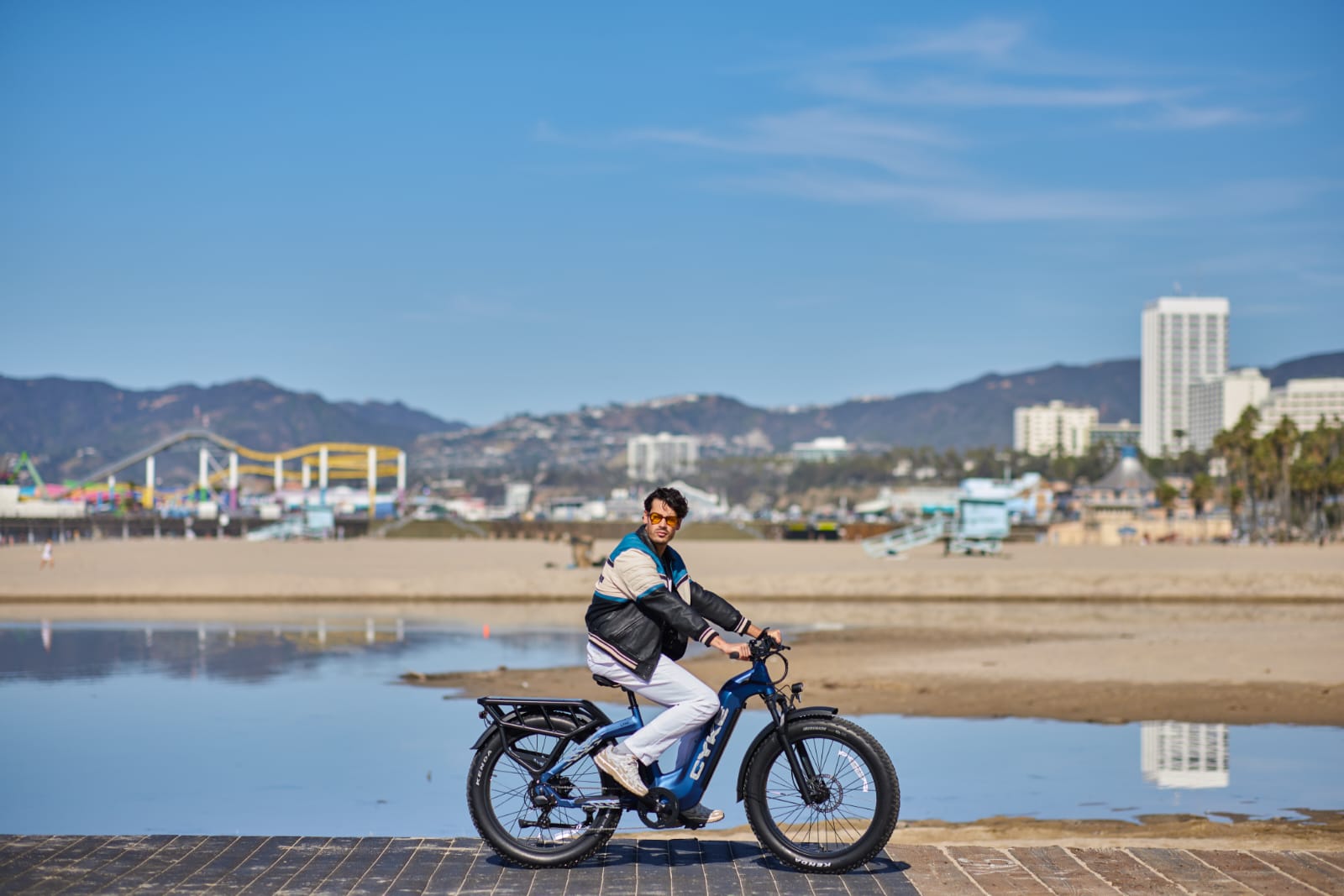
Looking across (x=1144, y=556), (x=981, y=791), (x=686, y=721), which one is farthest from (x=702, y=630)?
(x=1144, y=556)

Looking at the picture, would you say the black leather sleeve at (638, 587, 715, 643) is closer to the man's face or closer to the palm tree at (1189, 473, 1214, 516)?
the man's face

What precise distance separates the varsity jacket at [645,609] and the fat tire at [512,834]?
Answer: 0.55 m

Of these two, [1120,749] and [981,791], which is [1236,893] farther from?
[1120,749]

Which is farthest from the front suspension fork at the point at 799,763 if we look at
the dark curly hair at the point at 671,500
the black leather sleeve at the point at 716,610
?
the dark curly hair at the point at 671,500

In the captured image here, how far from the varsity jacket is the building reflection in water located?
Result: 5.94 meters

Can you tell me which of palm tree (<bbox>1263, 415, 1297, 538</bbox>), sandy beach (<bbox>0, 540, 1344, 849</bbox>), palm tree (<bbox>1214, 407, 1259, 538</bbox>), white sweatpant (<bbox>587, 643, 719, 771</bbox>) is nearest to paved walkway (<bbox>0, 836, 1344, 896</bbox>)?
white sweatpant (<bbox>587, 643, 719, 771</bbox>)

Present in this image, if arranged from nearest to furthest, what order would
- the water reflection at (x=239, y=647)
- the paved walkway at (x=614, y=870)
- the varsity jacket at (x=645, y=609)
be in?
the paved walkway at (x=614, y=870) < the varsity jacket at (x=645, y=609) < the water reflection at (x=239, y=647)

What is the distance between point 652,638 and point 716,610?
34 centimetres

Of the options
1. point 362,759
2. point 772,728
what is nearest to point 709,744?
point 772,728

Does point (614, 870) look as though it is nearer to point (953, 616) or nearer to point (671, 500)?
point (671, 500)

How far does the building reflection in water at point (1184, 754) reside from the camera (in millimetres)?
11664

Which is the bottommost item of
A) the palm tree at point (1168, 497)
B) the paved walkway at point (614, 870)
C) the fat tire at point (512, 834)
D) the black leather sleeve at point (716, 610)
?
the palm tree at point (1168, 497)

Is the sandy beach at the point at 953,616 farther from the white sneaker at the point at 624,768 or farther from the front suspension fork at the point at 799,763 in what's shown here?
the white sneaker at the point at 624,768

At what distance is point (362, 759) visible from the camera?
41.7 ft
